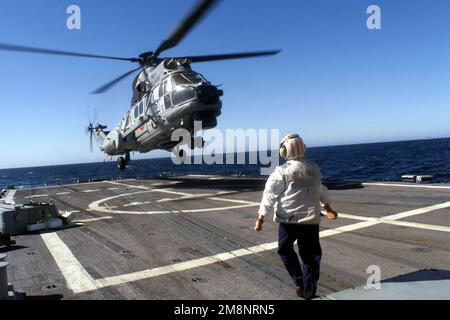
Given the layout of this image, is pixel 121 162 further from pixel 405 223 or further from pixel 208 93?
pixel 405 223

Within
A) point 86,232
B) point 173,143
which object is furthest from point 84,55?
point 86,232

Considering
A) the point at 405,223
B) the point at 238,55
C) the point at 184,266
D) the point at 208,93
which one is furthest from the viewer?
the point at 208,93

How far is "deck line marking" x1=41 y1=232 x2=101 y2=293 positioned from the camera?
6121 mm

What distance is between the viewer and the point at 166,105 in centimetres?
1997

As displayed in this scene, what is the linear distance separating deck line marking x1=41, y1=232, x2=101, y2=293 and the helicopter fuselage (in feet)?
33.8

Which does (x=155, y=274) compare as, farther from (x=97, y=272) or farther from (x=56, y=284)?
(x=56, y=284)

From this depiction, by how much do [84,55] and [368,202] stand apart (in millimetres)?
14324

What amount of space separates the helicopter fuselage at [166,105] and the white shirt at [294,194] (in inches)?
549

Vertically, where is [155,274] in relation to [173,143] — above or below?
below

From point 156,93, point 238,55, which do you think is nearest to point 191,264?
point 238,55

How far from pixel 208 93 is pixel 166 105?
2895 mm

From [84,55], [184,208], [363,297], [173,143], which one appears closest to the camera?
[363,297]

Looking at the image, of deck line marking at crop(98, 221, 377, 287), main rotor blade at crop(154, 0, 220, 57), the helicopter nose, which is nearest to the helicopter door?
the helicopter nose

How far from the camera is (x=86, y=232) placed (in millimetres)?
10773
